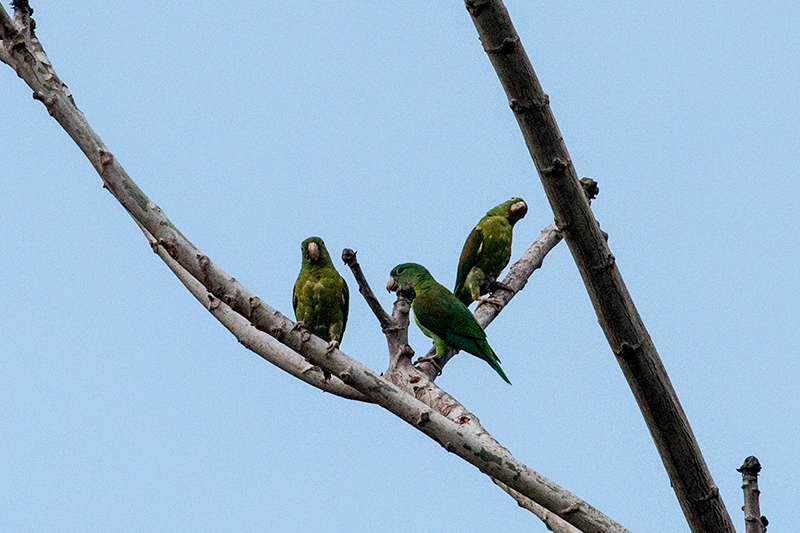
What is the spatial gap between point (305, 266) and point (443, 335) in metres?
1.47

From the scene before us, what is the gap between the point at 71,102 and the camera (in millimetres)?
3908

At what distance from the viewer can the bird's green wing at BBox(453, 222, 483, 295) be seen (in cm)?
919

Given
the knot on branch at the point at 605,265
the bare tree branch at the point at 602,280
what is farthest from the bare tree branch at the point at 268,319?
the knot on branch at the point at 605,265

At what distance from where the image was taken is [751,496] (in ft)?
10.0

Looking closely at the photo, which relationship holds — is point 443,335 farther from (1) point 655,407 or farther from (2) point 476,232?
(1) point 655,407

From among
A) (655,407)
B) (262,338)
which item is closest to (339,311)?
(262,338)

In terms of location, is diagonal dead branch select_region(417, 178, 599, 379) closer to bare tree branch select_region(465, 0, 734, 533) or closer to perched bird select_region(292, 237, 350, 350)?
perched bird select_region(292, 237, 350, 350)

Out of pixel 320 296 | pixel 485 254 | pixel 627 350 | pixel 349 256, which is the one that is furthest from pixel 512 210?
pixel 627 350

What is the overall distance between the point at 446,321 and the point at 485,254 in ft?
5.71

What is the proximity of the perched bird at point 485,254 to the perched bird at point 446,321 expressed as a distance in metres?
0.80

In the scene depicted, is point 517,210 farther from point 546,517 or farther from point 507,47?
point 507,47

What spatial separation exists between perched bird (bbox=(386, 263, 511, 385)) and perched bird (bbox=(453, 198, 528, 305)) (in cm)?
80

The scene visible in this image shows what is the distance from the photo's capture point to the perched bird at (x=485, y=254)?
29.8ft

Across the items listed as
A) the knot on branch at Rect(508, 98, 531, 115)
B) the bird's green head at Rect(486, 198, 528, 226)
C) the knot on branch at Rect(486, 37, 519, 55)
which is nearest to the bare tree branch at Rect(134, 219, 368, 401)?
the knot on branch at Rect(508, 98, 531, 115)
